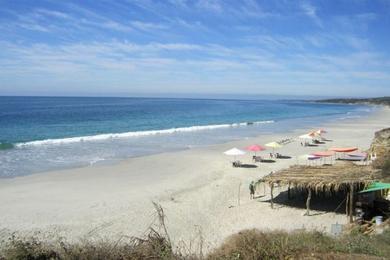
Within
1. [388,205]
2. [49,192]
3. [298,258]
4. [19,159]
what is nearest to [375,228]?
[388,205]

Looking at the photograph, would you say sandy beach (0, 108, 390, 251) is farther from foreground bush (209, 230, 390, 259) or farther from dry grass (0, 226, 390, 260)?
dry grass (0, 226, 390, 260)

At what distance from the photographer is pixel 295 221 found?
14391mm

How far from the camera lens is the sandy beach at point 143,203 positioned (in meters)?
13.6

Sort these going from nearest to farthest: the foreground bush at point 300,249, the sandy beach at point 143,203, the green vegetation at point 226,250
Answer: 1. the green vegetation at point 226,250
2. the foreground bush at point 300,249
3. the sandy beach at point 143,203

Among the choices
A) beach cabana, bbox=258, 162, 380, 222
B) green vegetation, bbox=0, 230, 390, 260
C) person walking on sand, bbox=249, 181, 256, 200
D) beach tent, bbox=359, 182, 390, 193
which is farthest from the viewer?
person walking on sand, bbox=249, 181, 256, 200

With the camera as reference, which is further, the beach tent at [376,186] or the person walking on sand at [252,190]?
the person walking on sand at [252,190]

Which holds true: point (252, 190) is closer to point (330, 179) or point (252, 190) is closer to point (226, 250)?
point (330, 179)

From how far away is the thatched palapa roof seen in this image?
14.2 metres

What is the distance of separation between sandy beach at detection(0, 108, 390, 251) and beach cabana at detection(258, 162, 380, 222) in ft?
3.05

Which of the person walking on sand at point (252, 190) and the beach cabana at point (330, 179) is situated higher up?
the beach cabana at point (330, 179)

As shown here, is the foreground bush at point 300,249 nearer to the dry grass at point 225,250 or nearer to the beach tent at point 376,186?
the dry grass at point 225,250

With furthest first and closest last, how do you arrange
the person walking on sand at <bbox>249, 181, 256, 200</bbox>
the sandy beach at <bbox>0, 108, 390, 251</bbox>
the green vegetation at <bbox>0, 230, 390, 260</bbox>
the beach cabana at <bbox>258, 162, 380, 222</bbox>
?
the person walking on sand at <bbox>249, 181, 256, 200</bbox>
the beach cabana at <bbox>258, 162, 380, 222</bbox>
the sandy beach at <bbox>0, 108, 390, 251</bbox>
the green vegetation at <bbox>0, 230, 390, 260</bbox>

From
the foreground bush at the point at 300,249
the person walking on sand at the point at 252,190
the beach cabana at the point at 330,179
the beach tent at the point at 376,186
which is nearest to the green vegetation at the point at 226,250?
the foreground bush at the point at 300,249

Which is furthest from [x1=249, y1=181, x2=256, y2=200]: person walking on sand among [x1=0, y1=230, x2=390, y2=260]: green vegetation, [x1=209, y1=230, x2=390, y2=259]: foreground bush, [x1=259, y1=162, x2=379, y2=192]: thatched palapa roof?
[x1=0, y1=230, x2=390, y2=260]: green vegetation
